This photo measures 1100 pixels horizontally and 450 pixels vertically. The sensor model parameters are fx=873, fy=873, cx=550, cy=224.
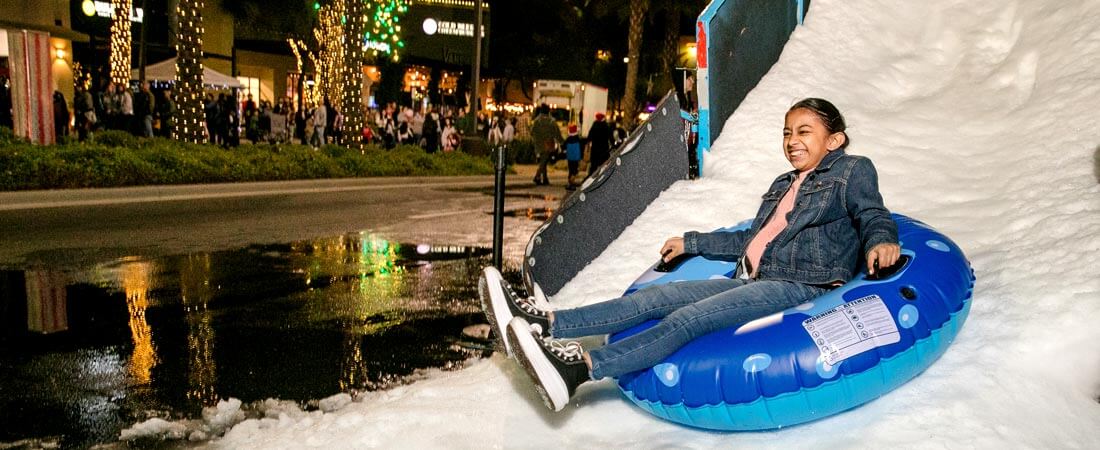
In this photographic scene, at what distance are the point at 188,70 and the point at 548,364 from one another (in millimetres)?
16125

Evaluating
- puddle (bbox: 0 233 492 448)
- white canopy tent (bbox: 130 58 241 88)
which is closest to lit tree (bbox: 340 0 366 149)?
white canopy tent (bbox: 130 58 241 88)

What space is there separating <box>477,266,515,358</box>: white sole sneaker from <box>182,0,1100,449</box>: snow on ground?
45 centimetres

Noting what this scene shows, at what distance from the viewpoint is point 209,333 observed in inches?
233

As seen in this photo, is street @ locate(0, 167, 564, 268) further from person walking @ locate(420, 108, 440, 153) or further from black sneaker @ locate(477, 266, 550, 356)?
person walking @ locate(420, 108, 440, 153)

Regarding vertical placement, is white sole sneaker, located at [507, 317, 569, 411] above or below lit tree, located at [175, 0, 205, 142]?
below

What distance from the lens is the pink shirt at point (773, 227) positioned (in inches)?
167

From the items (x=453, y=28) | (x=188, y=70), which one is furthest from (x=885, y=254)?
(x=453, y=28)

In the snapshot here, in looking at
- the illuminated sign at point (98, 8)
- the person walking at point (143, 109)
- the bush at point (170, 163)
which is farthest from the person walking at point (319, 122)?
the illuminated sign at point (98, 8)

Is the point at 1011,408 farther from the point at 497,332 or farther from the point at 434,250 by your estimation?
the point at 434,250

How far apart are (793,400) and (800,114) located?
1403 millimetres

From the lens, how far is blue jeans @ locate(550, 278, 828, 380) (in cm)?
384

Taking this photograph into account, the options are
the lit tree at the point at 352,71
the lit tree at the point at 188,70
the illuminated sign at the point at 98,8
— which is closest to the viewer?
the lit tree at the point at 188,70

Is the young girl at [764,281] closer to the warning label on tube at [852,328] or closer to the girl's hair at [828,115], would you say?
the girl's hair at [828,115]

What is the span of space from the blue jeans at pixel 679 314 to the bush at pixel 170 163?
37.6ft
